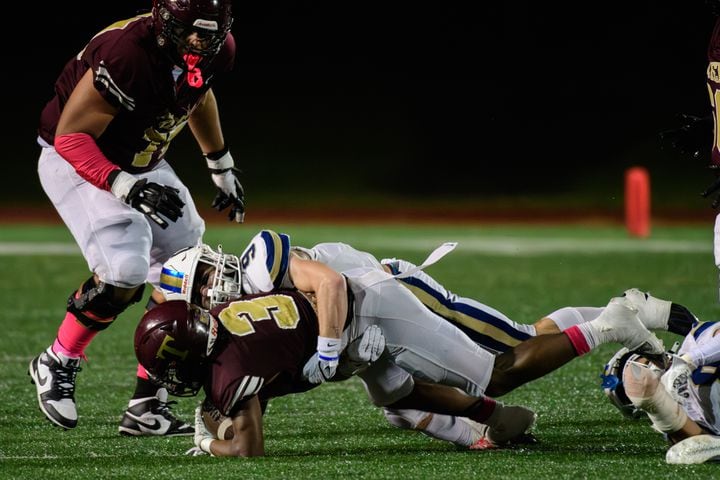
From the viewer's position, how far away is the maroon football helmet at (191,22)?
392 centimetres

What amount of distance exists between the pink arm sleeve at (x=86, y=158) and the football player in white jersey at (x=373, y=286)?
1.77ft

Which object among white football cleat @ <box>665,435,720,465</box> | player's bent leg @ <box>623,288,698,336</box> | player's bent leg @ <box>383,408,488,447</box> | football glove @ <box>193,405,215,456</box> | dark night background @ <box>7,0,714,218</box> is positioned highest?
player's bent leg @ <box>623,288,698,336</box>

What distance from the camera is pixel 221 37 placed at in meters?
4.05

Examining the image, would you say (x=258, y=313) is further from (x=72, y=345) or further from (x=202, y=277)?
(x=72, y=345)

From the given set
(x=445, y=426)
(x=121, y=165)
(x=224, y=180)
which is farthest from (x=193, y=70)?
(x=445, y=426)

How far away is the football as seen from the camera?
3357 mm

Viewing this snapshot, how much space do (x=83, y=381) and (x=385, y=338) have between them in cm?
208

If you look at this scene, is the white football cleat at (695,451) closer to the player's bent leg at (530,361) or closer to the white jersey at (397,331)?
the player's bent leg at (530,361)

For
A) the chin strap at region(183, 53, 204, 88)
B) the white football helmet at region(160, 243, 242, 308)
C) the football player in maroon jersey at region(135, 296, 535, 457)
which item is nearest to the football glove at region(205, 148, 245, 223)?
the chin strap at region(183, 53, 204, 88)

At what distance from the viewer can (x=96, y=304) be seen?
3943mm

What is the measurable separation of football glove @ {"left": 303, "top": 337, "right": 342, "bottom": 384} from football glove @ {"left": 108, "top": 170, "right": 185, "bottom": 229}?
800mm

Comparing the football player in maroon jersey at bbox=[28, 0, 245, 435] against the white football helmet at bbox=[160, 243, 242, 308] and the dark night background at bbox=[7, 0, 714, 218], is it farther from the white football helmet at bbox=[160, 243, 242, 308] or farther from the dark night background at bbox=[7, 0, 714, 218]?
the dark night background at bbox=[7, 0, 714, 218]

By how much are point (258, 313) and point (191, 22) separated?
117cm

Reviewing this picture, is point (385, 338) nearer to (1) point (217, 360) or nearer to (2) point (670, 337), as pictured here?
(1) point (217, 360)
